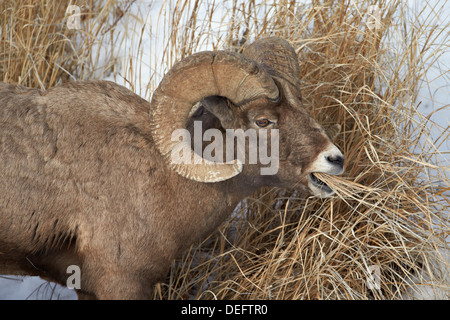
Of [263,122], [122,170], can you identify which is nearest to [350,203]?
[263,122]

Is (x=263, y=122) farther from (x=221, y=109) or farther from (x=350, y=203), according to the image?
(x=350, y=203)

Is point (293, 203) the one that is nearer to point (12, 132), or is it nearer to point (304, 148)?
point (304, 148)

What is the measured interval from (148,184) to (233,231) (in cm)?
166

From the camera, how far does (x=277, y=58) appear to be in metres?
4.51

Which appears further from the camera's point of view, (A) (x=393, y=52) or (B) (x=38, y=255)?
(A) (x=393, y=52)

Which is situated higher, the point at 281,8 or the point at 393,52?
the point at 281,8

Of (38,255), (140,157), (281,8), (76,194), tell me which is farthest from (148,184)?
(281,8)

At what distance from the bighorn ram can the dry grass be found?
1.98ft

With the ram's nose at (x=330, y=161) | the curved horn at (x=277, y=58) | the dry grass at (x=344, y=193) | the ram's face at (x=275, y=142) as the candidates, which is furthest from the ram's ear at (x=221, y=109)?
the dry grass at (x=344, y=193)

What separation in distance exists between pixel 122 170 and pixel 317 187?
1.46 meters

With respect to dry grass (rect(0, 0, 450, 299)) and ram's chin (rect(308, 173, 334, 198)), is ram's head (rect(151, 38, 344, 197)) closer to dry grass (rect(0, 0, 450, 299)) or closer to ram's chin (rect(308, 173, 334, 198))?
ram's chin (rect(308, 173, 334, 198))

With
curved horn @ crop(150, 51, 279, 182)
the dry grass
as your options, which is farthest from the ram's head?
the dry grass

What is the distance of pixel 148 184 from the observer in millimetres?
4207

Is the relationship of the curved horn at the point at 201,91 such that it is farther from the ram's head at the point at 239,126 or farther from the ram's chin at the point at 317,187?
the ram's chin at the point at 317,187
